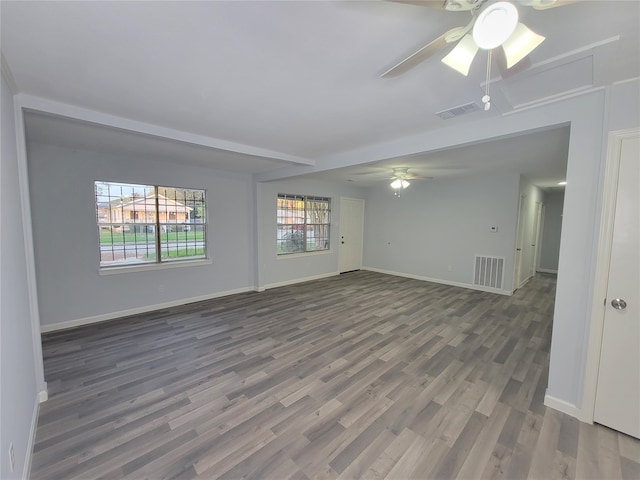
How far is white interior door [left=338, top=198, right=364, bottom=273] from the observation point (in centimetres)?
751

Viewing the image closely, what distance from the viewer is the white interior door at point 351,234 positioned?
7.51 m

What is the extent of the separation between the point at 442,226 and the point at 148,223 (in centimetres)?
617

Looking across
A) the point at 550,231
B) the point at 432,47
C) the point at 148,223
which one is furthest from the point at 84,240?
the point at 550,231

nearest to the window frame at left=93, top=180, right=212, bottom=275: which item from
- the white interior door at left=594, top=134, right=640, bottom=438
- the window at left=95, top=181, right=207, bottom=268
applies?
the window at left=95, top=181, right=207, bottom=268

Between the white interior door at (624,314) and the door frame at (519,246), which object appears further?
the door frame at (519,246)

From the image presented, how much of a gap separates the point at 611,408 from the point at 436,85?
109 inches

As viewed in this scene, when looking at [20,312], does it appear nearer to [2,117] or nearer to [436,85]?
[2,117]

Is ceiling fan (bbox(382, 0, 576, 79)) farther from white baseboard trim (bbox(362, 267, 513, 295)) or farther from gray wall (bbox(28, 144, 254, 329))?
white baseboard trim (bbox(362, 267, 513, 295))

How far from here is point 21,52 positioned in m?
1.60

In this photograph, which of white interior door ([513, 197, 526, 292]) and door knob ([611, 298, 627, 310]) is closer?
door knob ([611, 298, 627, 310])

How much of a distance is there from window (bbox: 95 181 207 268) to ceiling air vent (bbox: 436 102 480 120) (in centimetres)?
426

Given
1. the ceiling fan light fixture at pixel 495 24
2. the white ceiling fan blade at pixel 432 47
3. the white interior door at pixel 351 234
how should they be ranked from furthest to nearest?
1. the white interior door at pixel 351 234
2. the white ceiling fan blade at pixel 432 47
3. the ceiling fan light fixture at pixel 495 24

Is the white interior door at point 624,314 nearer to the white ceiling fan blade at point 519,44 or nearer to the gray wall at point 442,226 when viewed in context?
the white ceiling fan blade at point 519,44

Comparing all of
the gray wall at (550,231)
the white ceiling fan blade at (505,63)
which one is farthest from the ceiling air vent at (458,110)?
the gray wall at (550,231)
